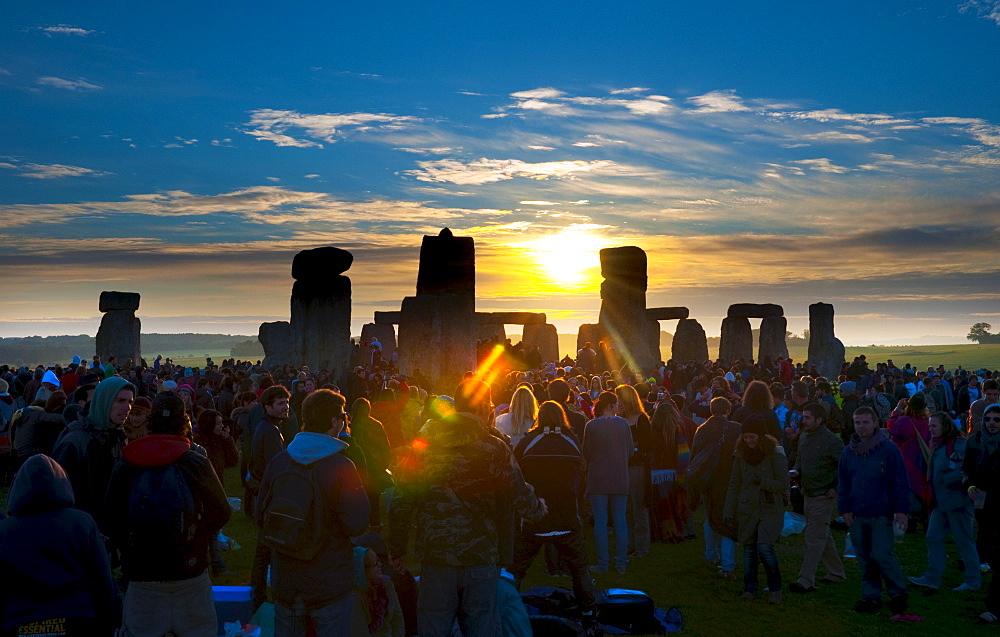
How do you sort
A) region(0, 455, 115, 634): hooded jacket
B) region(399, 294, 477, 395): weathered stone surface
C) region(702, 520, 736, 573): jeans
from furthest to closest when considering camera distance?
region(399, 294, 477, 395): weathered stone surface, region(702, 520, 736, 573): jeans, region(0, 455, 115, 634): hooded jacket

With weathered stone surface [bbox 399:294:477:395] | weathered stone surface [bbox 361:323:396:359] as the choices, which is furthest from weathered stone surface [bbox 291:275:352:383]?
weathered stone surface [bbox 361:323:396:359]

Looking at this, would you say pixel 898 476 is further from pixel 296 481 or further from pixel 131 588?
pixel 131 588

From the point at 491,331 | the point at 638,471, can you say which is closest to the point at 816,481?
the point at 638,471

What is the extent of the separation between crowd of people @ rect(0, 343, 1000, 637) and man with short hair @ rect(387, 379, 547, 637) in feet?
0.04

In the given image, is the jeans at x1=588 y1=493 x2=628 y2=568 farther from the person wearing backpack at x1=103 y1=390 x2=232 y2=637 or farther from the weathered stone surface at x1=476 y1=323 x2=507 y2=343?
the weathered stone surface at x1=476 y1=323 x2=507 y2=343

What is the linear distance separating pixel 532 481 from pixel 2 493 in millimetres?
10535

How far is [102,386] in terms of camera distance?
588 centimetres

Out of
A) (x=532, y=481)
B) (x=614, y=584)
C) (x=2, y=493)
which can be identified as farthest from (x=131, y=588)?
(x=2, y=493)

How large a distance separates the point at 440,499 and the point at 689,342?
103 ft

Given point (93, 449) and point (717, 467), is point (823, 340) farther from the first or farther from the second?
point (93, 449)

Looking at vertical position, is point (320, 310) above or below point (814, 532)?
above

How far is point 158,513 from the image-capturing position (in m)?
4.48

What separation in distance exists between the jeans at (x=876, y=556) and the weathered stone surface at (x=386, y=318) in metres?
28.0

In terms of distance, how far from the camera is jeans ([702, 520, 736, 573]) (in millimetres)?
8672
